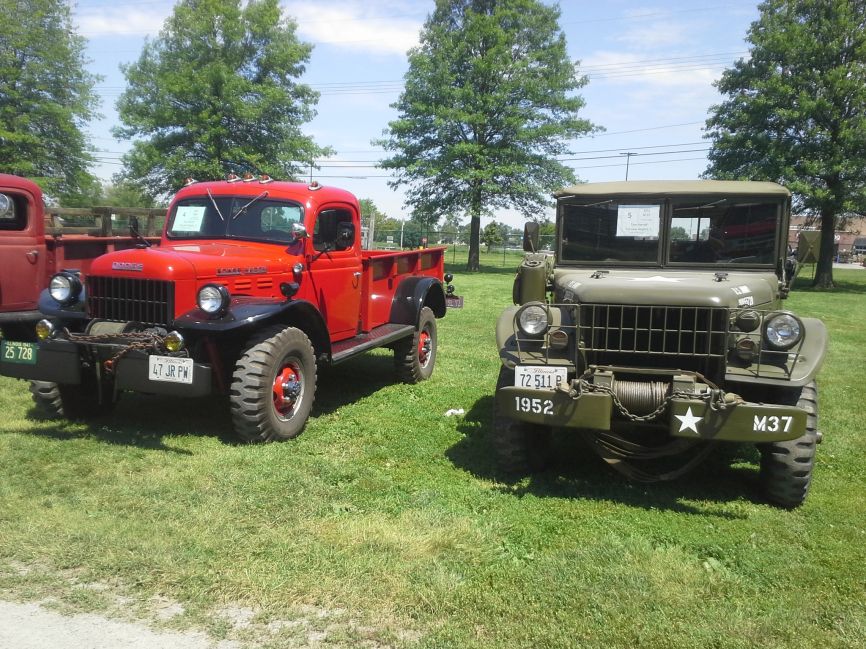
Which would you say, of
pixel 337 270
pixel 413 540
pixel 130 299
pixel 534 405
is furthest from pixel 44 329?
pixel 534 405

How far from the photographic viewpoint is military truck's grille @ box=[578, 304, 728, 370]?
4336 millimetres

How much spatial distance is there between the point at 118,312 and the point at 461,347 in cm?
567

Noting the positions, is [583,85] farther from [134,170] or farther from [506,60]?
[134,170]

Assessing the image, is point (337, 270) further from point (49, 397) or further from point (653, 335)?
point (653, 335)

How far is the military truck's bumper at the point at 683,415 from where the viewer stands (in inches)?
155

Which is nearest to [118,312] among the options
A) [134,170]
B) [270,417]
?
[270,417]

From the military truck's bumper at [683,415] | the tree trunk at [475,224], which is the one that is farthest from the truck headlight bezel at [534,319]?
the tree trunk at [475,224]

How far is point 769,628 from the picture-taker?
309 cm

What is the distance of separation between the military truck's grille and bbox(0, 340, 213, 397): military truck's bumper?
2605mm

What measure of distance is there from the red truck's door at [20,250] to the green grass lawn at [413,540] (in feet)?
6.45

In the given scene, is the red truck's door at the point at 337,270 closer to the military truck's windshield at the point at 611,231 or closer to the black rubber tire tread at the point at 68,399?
the black rubber tire tread at the point at 68,399

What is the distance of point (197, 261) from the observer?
17.9 ft

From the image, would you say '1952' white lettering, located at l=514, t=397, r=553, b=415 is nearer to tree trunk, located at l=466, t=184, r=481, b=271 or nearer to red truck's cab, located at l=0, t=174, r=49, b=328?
red truck's cab, located at l=0, t=174, r=49, b=328

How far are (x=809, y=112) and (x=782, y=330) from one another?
23.6 metres
